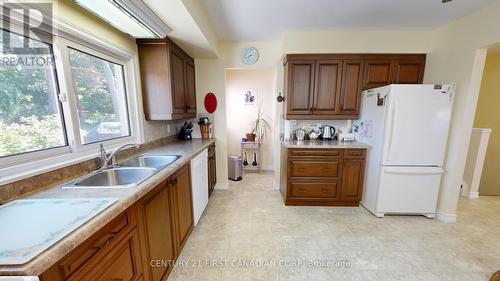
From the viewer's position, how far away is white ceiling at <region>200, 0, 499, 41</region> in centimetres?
199

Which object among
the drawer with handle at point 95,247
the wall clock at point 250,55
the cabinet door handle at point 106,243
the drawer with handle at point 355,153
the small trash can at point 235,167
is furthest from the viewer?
the small trash can at point 235,167

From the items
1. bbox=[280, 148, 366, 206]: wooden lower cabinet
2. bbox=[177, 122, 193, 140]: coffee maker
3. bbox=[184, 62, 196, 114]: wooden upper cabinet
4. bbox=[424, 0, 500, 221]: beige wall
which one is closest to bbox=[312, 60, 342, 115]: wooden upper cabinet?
bbox=[280, 148, 366, 206]: wooden lower cabinet

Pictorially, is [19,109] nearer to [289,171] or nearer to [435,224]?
[289,171]

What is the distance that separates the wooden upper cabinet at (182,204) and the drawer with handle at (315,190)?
4.74ft

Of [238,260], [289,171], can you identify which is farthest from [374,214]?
[238,260]

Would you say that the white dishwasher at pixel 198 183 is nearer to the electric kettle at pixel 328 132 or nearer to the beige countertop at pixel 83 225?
the beige countertop at pixel 83 225

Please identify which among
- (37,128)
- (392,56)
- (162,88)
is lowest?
(37,128)

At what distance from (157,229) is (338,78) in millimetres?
2881

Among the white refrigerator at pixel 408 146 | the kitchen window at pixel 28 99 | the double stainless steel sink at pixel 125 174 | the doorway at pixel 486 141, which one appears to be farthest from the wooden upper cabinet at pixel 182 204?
the doorway at pixel 486 141

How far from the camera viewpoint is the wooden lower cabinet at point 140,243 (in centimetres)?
77

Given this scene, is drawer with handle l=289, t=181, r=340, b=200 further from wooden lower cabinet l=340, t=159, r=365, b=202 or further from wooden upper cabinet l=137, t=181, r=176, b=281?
wooden upper cabinet l=137, t=181, r=176, b=281

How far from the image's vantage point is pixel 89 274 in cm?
79

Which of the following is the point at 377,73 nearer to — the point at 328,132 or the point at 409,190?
the point at 328,132

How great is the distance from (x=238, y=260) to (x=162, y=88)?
2005mm
